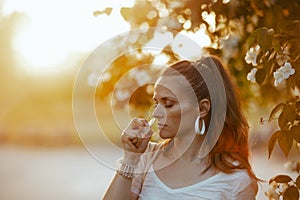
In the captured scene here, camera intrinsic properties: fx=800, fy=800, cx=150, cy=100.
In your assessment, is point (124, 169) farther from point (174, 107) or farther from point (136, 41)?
point (136, 41)

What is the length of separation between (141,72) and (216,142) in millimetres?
652

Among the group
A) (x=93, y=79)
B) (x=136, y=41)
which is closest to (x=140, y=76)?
(x=136, y=41)

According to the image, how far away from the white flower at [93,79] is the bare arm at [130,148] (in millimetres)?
415

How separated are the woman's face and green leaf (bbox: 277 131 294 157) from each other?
212mm

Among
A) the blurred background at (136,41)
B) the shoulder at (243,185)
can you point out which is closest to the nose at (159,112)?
the blurred background at (136,41)

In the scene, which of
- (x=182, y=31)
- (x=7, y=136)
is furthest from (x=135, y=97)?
(x=7, y=136)

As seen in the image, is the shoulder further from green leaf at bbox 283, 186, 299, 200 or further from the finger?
the finger

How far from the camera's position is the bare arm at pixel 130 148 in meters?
1.82

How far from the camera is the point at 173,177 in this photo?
2002mm

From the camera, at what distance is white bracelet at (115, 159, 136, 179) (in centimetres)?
188

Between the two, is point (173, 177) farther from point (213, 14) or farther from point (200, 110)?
point (213, 14)

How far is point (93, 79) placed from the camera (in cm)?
229

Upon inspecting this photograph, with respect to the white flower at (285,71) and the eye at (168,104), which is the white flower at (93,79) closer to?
the eye at (168,104)

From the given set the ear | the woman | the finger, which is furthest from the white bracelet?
the ear
